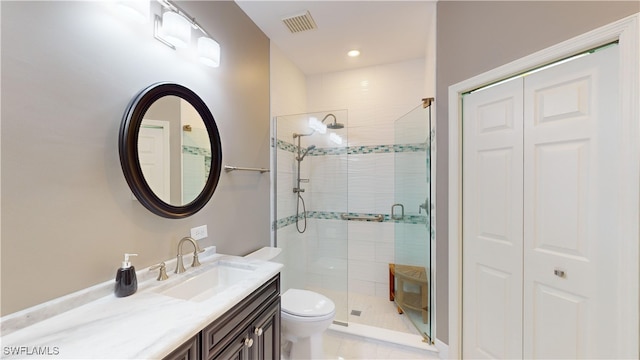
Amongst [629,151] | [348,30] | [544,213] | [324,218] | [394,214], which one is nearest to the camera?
[629,151]

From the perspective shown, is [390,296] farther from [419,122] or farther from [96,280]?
[96,280]

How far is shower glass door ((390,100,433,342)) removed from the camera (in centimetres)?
214

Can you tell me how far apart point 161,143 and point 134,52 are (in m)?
0.45

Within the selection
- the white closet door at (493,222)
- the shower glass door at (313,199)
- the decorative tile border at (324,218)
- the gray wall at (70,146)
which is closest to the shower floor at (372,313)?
the shower glass door at (313,199)

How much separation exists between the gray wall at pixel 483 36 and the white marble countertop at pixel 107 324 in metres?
1.59

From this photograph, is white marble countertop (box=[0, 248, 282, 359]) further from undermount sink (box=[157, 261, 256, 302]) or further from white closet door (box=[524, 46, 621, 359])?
white closet door (box=[524, 46, 621, 359])

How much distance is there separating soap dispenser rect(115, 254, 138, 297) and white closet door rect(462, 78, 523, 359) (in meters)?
2.01

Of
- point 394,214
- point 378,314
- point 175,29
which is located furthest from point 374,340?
point 175,29

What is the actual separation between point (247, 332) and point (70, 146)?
3.63 feet

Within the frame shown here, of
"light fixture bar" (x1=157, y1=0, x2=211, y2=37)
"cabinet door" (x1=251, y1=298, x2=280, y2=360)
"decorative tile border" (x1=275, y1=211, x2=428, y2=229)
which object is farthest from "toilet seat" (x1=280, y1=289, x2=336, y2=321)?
"light fixture bar" (x1=157, y1=0, x2=211, y2=37)

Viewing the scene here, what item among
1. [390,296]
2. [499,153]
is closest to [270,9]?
[499,153]

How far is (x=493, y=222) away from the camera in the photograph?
158 cm

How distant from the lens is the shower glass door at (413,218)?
7.02 feet

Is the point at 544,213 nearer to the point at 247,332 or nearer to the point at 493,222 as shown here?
the point at 493,222
